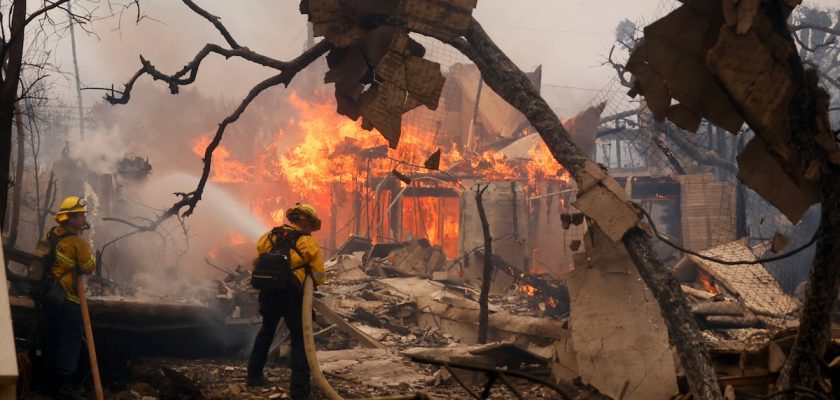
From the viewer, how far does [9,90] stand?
180 inches

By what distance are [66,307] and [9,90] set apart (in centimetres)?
284

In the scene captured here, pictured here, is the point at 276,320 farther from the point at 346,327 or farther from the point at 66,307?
the point at 346,327

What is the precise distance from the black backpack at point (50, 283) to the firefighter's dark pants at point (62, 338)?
58 mm

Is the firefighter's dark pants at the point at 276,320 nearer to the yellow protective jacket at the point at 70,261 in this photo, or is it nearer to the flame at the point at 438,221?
the yellow protective jacket at the point at 70,261

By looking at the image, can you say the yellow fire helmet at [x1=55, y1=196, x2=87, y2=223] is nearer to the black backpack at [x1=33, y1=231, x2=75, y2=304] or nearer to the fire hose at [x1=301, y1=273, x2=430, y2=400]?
the black backpack at [x1=33, y1=231, x2=75, y2=304]

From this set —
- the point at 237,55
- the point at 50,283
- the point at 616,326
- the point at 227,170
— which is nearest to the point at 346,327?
→ the point at 50,283

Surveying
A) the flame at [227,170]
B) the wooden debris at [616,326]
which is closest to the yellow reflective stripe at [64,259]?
the wooden debris at [616,326]

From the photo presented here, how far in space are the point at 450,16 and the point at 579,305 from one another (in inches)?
115

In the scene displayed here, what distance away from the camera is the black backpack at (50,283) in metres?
6.64

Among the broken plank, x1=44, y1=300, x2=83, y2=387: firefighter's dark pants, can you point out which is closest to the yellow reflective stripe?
x1=44, y1=300, x2=83, y2=387: firefighter's dark pants

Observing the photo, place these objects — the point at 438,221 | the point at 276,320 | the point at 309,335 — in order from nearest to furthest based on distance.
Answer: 1. the point at 309,335
2. the point at 276,320
3. the point at 438,221

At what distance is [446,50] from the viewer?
34.0 metres

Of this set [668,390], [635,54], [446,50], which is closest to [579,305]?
[668,390]

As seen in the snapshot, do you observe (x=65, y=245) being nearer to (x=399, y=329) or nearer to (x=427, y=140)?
(x=399, y=329)
